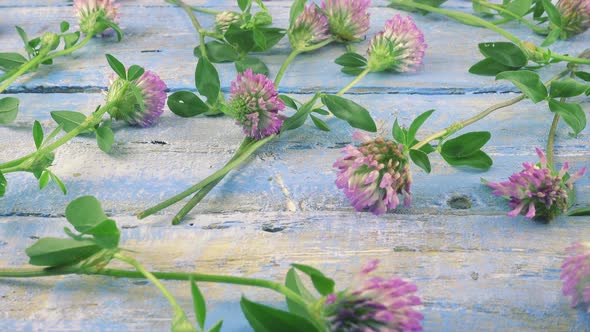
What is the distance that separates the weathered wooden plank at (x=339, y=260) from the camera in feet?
1.54

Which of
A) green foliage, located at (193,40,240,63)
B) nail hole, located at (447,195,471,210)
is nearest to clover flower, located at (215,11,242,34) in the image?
green foliage, located at (193,40,240,63)

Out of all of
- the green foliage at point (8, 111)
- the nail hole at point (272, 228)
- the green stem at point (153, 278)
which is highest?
the green stem at point (153, 278)

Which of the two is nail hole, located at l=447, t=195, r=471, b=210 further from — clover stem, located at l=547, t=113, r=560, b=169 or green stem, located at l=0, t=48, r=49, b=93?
green stem, located at l=0, t=48, r=49, b=93

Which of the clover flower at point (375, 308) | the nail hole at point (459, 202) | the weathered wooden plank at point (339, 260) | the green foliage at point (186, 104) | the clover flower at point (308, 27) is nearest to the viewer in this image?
the clover flower at point (375, 308)

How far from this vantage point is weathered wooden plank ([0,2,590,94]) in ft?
2.53

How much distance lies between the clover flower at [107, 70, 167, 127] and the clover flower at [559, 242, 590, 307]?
38 centimetres

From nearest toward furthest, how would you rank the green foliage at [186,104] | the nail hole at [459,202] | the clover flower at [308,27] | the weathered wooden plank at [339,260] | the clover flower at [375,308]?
the clover flower at [375,308] → the weathered wooden plank at [339,260] → the nail hole at [459,202] → the green foliage at [186,104] → the clover flower at [308,27]

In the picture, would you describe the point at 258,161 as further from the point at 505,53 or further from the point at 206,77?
the point at 505,53

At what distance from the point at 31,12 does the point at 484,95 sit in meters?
0.61

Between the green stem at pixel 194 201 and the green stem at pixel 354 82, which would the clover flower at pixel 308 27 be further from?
the green stem at pixel 194 201

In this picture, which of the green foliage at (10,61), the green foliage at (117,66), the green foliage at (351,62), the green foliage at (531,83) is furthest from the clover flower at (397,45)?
the green foliage at (10,61)

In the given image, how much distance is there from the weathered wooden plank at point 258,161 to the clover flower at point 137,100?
0.02m

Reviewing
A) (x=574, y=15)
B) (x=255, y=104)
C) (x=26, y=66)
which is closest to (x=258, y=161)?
(x=255, y=104)

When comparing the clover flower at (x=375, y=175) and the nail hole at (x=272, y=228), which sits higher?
the clover flower at (x=375, y=175)
